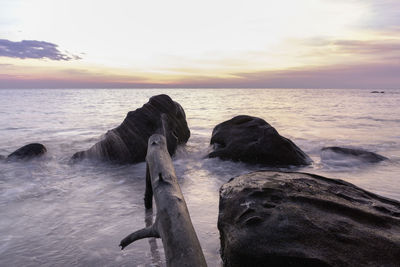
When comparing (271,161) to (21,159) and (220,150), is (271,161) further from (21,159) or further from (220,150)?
(21,159)

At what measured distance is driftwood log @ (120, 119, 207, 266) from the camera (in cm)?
197

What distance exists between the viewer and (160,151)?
3629 mm

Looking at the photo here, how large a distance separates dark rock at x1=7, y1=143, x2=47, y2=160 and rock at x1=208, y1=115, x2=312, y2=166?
511 centimetres

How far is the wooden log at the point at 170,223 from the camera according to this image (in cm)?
197

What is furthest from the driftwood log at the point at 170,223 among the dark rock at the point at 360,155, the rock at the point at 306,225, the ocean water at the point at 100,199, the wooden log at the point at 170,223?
the dark rock at the point at 360,155

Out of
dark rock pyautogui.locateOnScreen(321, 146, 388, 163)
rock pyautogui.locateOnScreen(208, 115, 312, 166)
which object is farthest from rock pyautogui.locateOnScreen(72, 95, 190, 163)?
dark rock pyautogui.locateOnScreen(321, 146, 388, 163)

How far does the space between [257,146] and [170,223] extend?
5120 mm

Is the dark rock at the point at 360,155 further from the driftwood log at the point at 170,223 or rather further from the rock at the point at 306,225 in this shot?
the driftwood log at the point at 170,223

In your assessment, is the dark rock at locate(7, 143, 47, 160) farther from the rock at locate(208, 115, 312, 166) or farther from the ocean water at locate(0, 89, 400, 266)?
the rock at locate(208, 115, 312, 166)

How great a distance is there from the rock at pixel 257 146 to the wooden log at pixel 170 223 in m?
3.97

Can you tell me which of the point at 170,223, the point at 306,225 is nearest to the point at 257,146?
the point at 306,225

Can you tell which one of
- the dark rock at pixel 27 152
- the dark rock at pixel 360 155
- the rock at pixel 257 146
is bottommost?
the dark rock at pixel 27 152

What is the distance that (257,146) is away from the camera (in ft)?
23.4

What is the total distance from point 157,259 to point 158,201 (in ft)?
2.60
